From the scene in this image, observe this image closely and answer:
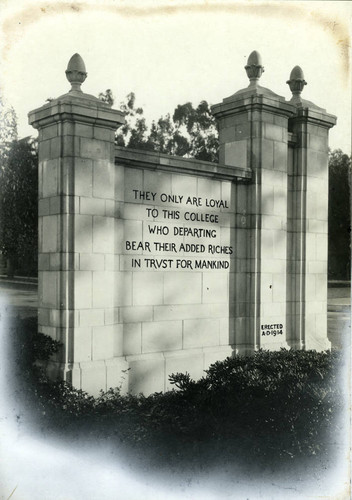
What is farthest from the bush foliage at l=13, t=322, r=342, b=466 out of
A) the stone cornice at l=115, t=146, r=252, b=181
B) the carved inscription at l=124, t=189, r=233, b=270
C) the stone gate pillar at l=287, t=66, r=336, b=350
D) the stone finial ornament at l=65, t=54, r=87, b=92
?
the stone finial ornament at l=65, t=54, r=87, b=92

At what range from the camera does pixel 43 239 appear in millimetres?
6477

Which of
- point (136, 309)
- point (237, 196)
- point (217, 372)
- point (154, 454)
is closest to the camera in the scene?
point (154, 454)

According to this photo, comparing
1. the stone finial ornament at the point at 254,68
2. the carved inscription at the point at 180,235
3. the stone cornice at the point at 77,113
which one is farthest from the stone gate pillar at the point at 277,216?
the stone cornice at the point at 77,113

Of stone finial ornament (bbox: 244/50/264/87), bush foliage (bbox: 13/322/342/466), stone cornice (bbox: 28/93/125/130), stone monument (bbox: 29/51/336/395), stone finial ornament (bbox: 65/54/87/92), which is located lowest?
bush foliage (bbox: 13/322/342/466)

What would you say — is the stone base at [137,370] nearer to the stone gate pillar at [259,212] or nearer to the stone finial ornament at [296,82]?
the stone gate pillar at [259,212]


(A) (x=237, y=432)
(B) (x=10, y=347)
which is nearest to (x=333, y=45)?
(A) (x=237, y=432)

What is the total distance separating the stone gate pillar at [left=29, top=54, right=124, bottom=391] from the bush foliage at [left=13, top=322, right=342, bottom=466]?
0.28 meters

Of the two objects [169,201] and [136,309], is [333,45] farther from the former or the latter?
[136,309]

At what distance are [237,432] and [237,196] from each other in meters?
4.17

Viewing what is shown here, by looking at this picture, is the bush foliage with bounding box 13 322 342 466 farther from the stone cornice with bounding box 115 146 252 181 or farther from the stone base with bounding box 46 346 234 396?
the stone cornice with bounding box 115 146 252 181

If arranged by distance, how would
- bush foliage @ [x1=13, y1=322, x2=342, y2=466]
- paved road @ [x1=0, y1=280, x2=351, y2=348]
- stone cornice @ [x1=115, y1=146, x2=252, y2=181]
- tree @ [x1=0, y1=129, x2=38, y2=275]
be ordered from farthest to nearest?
1. tree @ [x1=0, y1=129, x2=38, y2=275]
2. paved road @ [x1=0, y1=280, x2=351, y2=348]
3. stone cornice @ [x1=115, y1=146, x2=252, y2=181]
4. bush foliage @ [x1=13, y1=322, x2=342, y2=466]

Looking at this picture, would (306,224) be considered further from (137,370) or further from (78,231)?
(78,231)

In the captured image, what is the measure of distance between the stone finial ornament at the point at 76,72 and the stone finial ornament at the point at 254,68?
286 centimetres

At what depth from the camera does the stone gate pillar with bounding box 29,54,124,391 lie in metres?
6.18
